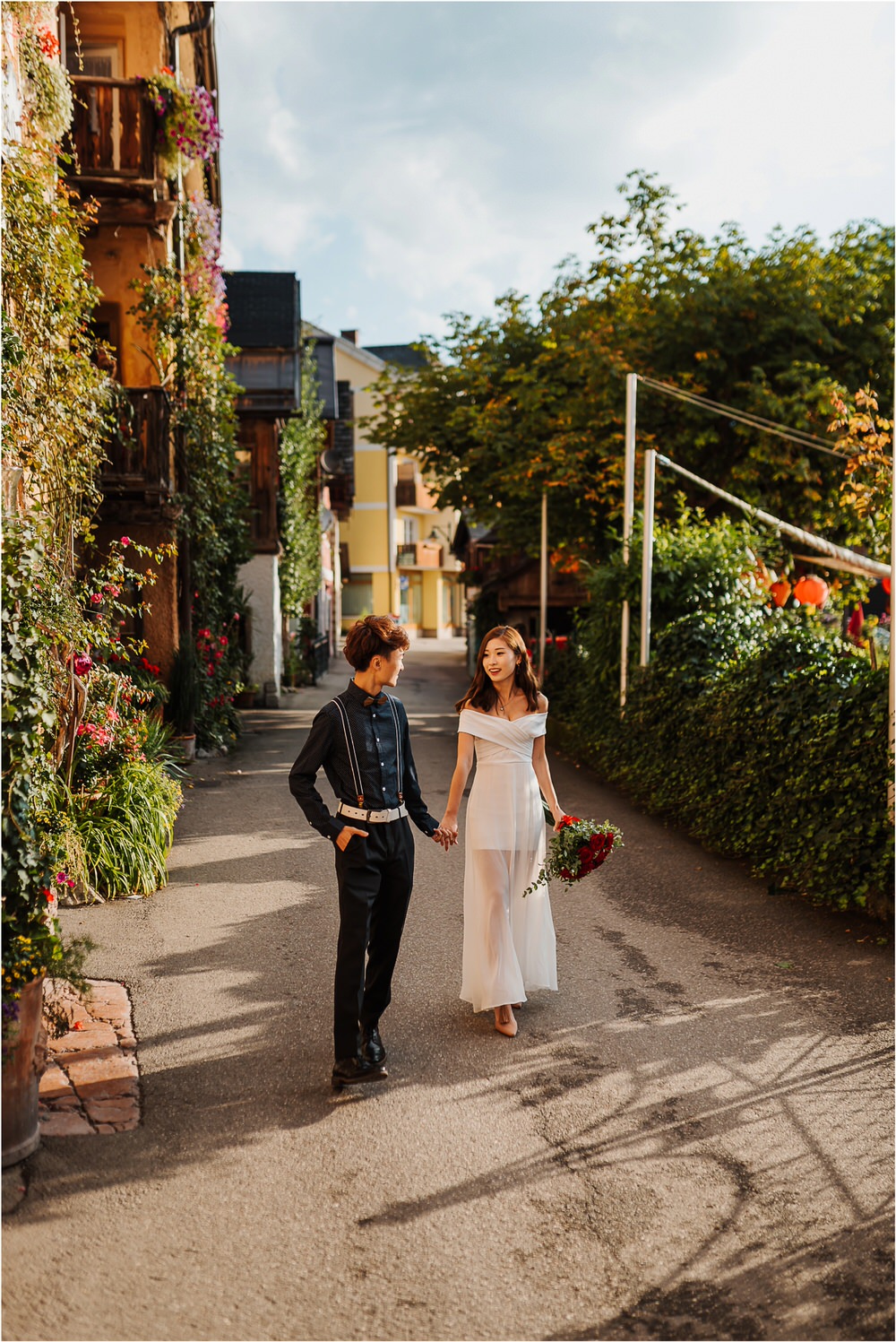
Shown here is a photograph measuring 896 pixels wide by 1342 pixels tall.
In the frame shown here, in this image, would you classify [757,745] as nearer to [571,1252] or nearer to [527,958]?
[527,958]

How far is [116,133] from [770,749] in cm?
982

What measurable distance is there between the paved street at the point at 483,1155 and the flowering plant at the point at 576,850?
2.42ft

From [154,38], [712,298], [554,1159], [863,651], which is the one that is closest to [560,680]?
[712,298]

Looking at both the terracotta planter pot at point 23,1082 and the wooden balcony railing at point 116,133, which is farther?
the wooden balcony railing at point 116,133

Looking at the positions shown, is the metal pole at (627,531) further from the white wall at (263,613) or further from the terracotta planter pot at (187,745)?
the white wall at (263,613)

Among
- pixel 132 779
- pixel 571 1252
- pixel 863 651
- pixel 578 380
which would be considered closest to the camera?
pixel 571 1252

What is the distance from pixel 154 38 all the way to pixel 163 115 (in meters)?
1.45

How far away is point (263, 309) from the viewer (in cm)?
2275

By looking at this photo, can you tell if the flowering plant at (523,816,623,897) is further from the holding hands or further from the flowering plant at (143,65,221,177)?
the flowering plant at (143,65,221,177)

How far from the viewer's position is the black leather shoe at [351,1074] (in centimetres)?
462

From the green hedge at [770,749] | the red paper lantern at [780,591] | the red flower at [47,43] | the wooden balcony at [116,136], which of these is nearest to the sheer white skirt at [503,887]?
the green hedge at [770,749]

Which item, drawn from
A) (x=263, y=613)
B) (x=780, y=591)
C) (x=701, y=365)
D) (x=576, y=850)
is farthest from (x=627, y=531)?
(x=263, y=613)

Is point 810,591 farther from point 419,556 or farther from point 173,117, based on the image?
point 419,556

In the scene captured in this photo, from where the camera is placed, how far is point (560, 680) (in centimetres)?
1919
